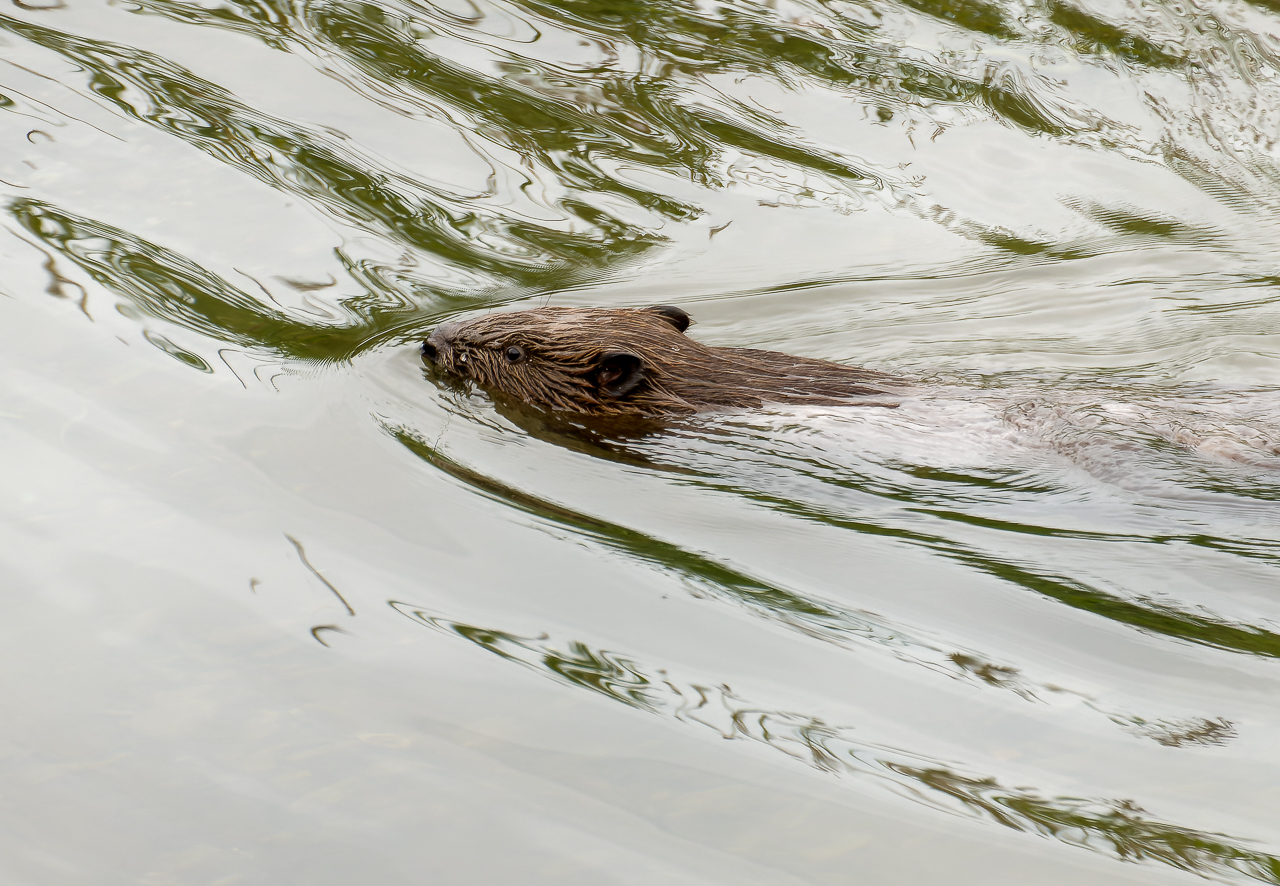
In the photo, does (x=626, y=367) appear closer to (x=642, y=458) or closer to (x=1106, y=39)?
(x=642, y=458)

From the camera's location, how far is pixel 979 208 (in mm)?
6312

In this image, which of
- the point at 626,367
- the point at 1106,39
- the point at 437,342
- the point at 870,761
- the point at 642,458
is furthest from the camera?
the point at 1106,39

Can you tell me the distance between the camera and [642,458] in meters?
4.34

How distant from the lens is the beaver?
15.0 ft

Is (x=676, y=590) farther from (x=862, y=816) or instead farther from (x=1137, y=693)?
(x=1137, y=693)

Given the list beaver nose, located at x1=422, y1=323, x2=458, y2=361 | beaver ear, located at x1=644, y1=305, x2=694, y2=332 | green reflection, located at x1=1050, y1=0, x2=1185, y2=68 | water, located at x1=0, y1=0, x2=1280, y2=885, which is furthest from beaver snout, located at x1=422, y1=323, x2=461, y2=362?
green reflection, located at x1=1050, y1=0, x2=1185, y2=68

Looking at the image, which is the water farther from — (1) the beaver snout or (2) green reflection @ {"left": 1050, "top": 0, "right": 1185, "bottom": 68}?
(1) the beaver snout

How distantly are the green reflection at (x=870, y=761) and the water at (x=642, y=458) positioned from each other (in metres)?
0.01

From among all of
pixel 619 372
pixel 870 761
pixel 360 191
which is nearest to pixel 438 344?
pixel 619 372

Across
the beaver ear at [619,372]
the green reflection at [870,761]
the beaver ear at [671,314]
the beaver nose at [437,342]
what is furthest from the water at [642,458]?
the beaver ear at [671,314]

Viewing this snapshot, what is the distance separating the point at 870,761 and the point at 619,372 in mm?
2429

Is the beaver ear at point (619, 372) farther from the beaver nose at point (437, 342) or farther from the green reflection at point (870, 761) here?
the green reflection at point (870, 761)

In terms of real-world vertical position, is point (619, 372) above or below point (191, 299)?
above

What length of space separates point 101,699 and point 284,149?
4000 mm
